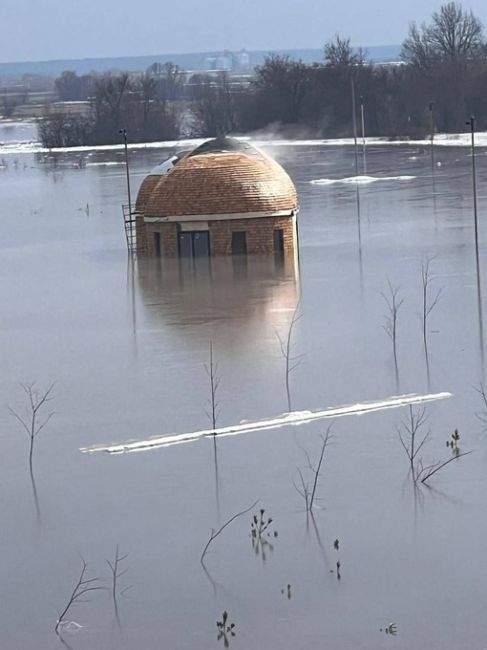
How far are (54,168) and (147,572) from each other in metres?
61.0

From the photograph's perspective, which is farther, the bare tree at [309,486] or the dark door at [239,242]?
the dark door at [239,242]

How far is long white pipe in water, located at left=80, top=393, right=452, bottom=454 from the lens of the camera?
57.6ft

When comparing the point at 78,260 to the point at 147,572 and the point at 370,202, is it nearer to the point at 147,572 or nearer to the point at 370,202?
the point at 370,202

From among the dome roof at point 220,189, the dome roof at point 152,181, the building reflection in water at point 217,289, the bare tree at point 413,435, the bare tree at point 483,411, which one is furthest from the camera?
the dome roof at point 152,181

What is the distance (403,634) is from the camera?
12.2 m

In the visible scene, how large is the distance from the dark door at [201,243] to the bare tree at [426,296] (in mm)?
5050

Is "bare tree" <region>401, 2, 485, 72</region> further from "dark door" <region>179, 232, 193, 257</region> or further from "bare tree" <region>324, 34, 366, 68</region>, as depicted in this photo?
"dark door" <region>179, 232, 193, 257</region>

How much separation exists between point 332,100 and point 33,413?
3073 inches

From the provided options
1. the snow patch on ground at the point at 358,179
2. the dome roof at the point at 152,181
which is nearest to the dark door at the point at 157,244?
the dome roof at the point at 152,181

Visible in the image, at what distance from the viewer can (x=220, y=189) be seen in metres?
34.3

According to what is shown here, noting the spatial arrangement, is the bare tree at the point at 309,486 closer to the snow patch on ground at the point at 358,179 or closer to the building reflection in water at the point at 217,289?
the building reflection in water at the point at 217,289

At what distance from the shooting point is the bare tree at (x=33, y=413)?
18297 mm

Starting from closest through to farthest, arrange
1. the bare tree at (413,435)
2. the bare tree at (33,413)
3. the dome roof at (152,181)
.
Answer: the bare tree at (413,435)
the bare tree at (33,413)
the dome roof at (152,181)

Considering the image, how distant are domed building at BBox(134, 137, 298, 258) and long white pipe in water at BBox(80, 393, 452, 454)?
15.5 m
